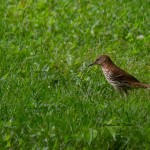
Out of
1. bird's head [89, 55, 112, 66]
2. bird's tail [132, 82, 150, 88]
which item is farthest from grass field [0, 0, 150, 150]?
bird's head [89, 55, 112, 66]

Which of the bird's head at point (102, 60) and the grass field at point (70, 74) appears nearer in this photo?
the grass field at point (70, 74)

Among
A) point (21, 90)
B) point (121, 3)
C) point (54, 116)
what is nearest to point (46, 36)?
point (121, 3)

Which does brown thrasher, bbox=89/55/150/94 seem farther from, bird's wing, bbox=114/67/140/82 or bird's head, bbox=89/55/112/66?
bird's head, bbox=89/55/112/66

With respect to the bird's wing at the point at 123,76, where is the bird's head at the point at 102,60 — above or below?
above

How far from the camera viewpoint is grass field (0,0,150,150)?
6848mm

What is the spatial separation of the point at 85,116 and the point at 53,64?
2.19 m

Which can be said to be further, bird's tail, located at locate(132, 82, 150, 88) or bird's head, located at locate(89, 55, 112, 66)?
bird's head, located at locate(89, 55, 112, 66)

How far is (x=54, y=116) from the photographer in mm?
7328

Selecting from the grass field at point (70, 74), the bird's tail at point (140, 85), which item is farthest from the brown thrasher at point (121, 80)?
the grass field at point (70, 74)

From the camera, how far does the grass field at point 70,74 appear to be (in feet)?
22.5

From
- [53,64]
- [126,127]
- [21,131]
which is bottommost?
[126,127]

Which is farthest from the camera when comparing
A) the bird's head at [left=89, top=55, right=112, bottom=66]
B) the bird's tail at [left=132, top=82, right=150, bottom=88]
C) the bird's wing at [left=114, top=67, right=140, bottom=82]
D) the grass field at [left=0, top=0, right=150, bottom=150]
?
the bird's head at [left=89, top=55, right=112, bottom=66]

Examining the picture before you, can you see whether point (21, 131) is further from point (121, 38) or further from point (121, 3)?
point (121, 3)

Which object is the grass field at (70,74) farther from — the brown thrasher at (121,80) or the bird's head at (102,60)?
the bird's head at (102,60)
